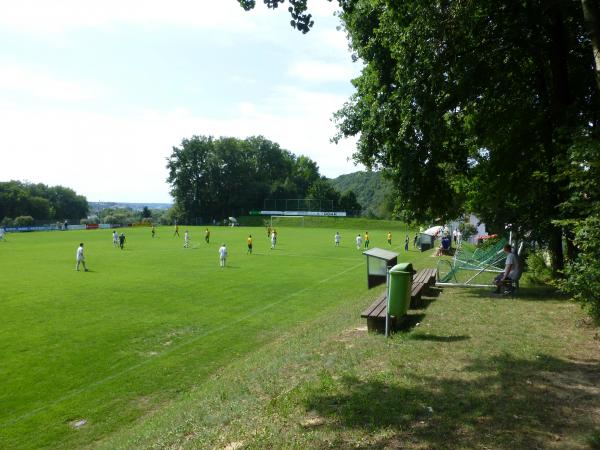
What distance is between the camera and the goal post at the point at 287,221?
97.8 metres

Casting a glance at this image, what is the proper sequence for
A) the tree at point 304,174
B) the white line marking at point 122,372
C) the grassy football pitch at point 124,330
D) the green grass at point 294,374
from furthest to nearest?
the tree at point 304,174
the grassy football pitch at point 124,330
the white line marking at point 122,372
the green grass at point 294,374

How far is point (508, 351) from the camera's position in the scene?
721 cm

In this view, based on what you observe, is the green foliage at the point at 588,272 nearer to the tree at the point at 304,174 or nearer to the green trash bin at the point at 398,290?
the green trash bin at the point at 398,290

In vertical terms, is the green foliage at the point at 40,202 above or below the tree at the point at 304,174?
below

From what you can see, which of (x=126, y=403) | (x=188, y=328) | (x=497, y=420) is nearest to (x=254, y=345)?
(x=188, y=328)

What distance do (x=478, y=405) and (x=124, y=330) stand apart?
10485mm

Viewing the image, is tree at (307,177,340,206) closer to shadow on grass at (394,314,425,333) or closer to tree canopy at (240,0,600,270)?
tree canopy at (240,0,600,270)

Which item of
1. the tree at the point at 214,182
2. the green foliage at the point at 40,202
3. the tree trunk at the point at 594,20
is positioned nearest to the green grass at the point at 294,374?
the tree trunk at the point at 594,20

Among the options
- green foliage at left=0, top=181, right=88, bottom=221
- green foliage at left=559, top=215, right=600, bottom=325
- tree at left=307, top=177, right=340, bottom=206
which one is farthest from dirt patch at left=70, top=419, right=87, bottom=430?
green foliage at left=0, top=181, right=88, bottom=221

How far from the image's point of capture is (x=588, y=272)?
7375 millimetres

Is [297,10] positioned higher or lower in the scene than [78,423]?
higher

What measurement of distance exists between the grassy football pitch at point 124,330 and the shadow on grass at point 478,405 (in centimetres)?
414

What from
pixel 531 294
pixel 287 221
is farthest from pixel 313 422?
pixel 287 221

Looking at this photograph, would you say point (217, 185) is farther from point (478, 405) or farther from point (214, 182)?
point (478, 405)
